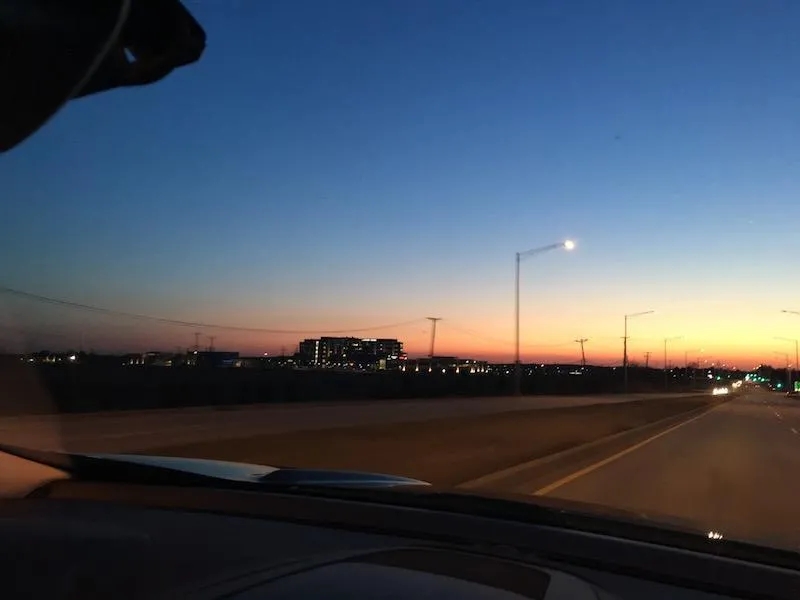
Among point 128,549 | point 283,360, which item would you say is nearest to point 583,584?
point 128,549

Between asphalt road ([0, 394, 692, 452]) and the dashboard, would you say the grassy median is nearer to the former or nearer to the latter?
asphalt road ([0, 394, 692, 452])

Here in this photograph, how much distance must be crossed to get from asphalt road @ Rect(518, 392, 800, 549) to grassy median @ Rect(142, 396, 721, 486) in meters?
1.37

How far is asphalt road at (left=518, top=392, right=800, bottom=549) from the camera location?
10.1 m

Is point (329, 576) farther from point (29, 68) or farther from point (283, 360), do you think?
point (283, 360)

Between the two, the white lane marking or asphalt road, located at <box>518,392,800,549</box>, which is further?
the white lane marking

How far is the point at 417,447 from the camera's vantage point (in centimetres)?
1656

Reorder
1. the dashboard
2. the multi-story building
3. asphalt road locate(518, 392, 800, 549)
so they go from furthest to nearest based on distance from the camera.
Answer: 1. the multi-story building
2. asphalt road locate(518, 392, 800, 549)
3. the dashboard

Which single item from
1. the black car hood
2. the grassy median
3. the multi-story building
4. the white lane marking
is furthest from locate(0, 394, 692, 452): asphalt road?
the multi-story building

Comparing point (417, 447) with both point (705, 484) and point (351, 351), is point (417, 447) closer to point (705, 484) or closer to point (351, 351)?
point (705, 484)

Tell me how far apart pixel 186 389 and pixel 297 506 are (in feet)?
170

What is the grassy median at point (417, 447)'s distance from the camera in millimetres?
13328

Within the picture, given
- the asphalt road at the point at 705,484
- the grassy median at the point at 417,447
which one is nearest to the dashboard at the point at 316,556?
the asphalt road at the point at 705,484

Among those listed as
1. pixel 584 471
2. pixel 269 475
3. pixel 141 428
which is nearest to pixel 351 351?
→ pixel 141 428

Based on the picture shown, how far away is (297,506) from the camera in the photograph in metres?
4.34
